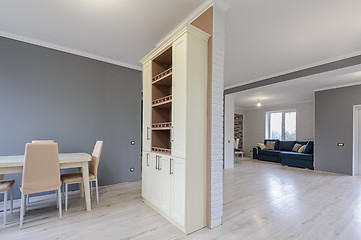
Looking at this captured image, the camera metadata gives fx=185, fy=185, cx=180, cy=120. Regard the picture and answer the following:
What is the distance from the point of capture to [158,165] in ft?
8.69

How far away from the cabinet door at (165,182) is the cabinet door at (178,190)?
0.10 metres

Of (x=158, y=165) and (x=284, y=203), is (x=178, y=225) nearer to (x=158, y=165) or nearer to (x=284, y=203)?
(x=158, y=165)

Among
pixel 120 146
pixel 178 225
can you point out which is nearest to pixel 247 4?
pixel 178 225

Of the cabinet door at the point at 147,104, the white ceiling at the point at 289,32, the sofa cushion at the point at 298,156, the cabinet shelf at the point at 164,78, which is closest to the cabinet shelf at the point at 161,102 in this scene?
the cabinet door at the point at 147,104

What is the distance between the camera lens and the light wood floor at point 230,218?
6.88ft

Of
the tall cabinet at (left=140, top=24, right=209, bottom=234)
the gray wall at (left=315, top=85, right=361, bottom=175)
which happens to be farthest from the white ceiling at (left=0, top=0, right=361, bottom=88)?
the gray wall at (left=315, top=85, right=361, bottom=175)

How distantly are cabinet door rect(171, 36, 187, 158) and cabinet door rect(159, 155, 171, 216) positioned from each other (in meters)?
0.24

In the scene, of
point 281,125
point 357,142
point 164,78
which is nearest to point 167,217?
point 164,78

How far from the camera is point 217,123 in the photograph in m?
2.32

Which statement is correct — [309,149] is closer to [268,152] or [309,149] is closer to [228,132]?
[268,152]

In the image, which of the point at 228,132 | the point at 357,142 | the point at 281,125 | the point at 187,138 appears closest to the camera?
the point at 187,138

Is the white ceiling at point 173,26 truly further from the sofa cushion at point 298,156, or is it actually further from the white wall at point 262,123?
the white wall at point 262,123

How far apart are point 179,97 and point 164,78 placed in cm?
56

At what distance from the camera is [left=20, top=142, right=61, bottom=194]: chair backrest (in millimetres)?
2226
